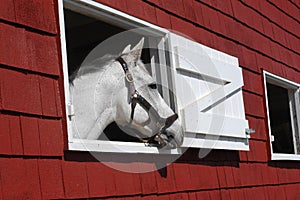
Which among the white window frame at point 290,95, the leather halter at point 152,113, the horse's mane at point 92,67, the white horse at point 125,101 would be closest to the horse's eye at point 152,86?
the white horse at point 125,101

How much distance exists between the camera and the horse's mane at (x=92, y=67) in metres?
3.34

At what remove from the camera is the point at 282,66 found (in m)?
6.02

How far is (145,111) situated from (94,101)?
30cm

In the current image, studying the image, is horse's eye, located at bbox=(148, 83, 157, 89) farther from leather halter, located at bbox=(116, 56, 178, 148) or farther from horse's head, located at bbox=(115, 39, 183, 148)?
leather halter, located at bbox=(116, 56, 178, 148)

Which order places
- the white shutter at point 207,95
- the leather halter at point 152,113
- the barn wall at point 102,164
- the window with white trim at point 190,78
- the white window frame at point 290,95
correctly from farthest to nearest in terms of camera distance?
the white window frame at point 290,95 < the white shutter at point 207,95 < the window with white trim at point 190,78 < the leather halter at point 152,113 < the barn wall at point 102,164

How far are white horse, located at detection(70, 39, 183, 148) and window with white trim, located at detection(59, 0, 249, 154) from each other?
0.12m

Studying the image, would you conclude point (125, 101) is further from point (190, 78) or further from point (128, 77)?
point (190, 78)

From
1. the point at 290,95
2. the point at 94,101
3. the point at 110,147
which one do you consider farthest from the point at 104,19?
the point at 290,95

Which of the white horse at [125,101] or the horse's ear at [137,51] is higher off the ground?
the horse's ear at [137,51]

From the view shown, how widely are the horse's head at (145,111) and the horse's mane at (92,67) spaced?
0.08m

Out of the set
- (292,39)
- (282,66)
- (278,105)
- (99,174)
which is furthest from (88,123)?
(278,105)

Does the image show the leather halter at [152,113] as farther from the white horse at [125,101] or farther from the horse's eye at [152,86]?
the horse's eye at [152,86]

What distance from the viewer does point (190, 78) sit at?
3.94 m

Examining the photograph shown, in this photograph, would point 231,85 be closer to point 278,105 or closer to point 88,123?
point 88,123
